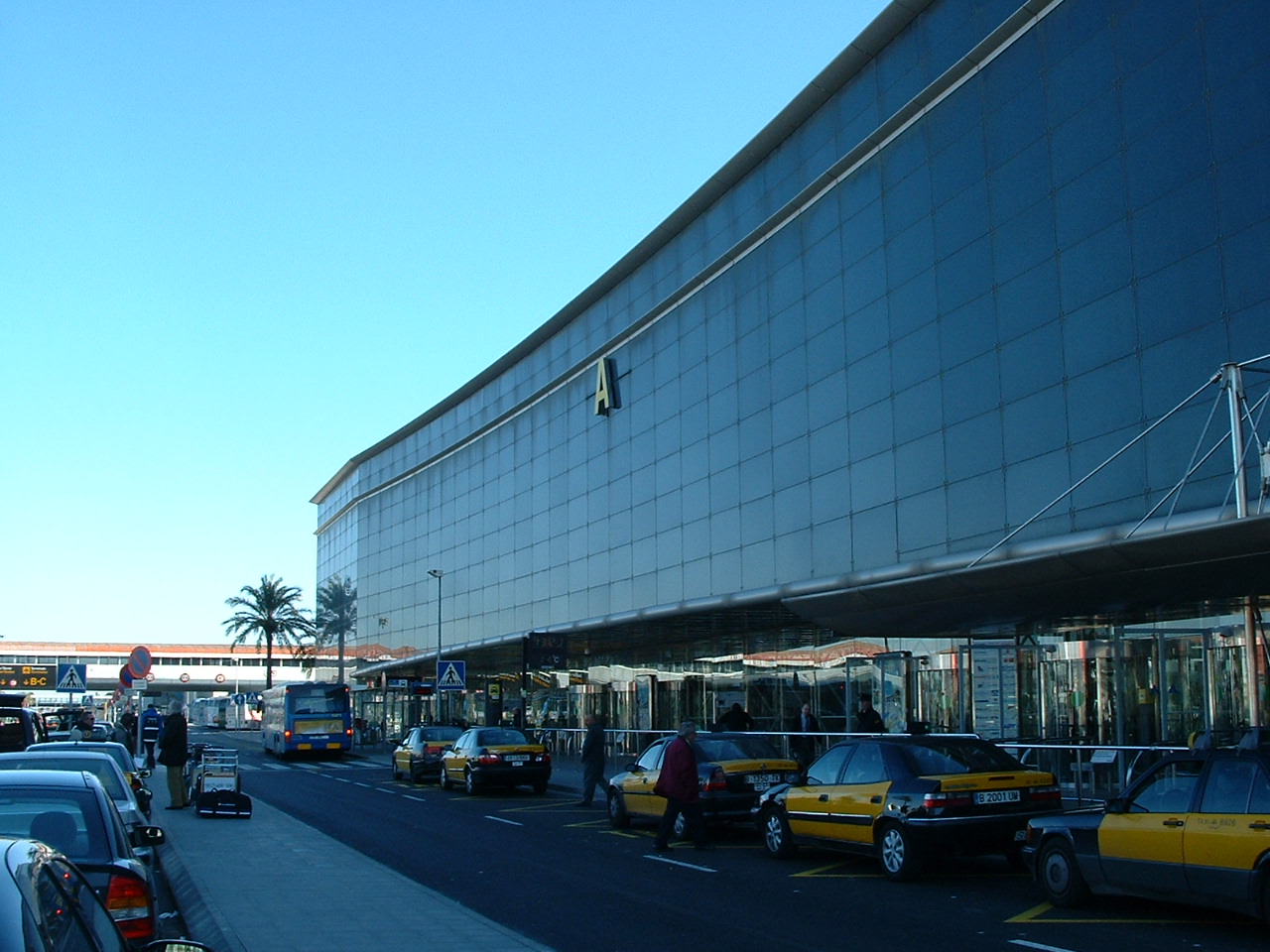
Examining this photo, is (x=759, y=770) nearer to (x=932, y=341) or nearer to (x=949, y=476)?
(x=949, y=476)

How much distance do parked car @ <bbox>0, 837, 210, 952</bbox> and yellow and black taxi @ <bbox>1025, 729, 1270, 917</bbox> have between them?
835 cm

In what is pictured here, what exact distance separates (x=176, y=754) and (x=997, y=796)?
14248 millimetres

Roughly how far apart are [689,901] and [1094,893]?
3762mm

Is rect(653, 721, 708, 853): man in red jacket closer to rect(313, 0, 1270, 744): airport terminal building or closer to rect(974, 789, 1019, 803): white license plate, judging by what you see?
rect(313, 0, 1270, 744): airport terminal building

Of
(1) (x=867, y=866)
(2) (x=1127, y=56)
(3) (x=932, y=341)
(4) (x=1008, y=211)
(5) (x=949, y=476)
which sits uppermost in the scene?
(2) (x=1127, y=56)

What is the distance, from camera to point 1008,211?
81.5 feet

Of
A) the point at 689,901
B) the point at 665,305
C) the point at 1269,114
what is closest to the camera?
the point at 689,901

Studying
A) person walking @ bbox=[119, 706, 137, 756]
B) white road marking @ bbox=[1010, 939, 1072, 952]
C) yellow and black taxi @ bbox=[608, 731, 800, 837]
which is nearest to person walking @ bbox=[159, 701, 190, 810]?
yellow and black taxi @ bbox=[608, 731, 800, 837]

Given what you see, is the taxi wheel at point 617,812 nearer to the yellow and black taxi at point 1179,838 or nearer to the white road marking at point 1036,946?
the yellow and black taxi at point 1179,838

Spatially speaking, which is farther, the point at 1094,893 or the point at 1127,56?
the point at 1127,56

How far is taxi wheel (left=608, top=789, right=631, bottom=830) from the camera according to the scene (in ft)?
70.1

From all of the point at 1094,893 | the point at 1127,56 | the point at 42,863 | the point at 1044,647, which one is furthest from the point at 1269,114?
the point at 42,863

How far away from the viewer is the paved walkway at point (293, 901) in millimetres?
10477

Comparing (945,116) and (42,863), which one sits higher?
(945,116)
